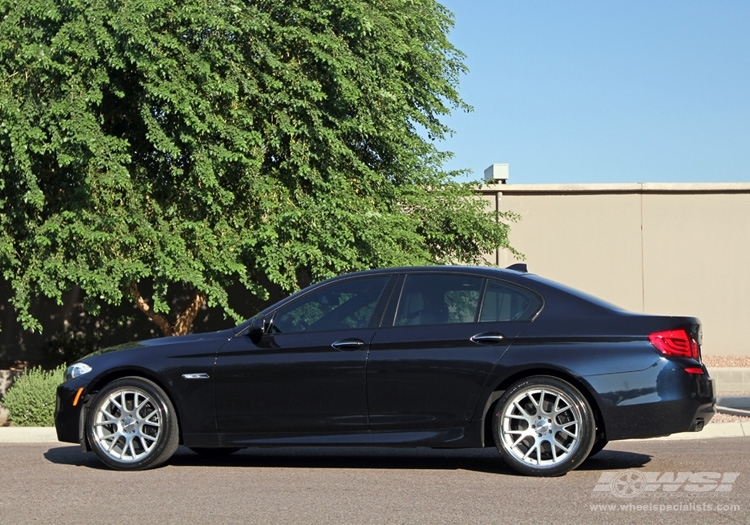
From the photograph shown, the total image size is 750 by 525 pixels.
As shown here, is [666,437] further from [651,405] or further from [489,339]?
[489,339]

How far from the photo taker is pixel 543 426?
26.4ft

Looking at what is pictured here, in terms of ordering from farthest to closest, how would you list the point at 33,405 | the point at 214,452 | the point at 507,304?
the point at 33,405 → the point at 214,452 → the point at 507,304

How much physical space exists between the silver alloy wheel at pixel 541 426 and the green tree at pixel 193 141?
7234mm

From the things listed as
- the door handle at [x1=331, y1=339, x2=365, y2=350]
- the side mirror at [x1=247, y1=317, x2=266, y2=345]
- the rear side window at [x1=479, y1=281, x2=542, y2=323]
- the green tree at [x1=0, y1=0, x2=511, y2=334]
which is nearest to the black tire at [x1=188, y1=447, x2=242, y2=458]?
the side mirror at [x1=247, y1=317, x2=266, y2=345]

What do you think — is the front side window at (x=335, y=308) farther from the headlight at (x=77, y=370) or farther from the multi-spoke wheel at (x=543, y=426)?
the headlight at (x=77, y=370)

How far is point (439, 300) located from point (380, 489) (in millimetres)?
1671

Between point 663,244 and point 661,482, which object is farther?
point 663,244

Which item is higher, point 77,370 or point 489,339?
point 489,339

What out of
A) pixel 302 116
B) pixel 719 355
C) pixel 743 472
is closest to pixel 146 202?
pixel 302 116

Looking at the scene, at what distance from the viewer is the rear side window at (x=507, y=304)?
330 inches

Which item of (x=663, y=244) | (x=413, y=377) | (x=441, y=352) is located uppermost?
(x=663, y=244)

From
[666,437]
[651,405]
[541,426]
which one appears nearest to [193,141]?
[666,437]

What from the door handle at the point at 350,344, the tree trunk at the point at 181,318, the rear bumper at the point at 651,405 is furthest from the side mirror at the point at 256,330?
the tree trunk at the point at 181,318

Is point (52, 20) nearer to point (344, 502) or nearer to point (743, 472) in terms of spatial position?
point (344, 502)
